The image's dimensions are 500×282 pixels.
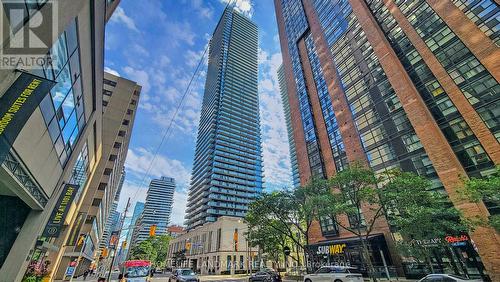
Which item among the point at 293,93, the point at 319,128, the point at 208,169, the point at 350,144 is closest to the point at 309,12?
the point at 293,93

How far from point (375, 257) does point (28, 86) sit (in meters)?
36.7

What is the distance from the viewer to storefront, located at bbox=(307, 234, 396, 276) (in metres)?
28.2

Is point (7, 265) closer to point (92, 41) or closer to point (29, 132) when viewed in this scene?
point (29, 132)

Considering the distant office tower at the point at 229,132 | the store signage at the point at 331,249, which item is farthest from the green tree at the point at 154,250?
the store signage at the point at 331,249

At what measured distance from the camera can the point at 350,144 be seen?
37.5 metres

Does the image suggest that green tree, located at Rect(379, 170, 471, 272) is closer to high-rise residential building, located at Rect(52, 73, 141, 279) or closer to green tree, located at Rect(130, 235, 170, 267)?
high-rise residential building, located at Rect(52, 73, 141, 279)

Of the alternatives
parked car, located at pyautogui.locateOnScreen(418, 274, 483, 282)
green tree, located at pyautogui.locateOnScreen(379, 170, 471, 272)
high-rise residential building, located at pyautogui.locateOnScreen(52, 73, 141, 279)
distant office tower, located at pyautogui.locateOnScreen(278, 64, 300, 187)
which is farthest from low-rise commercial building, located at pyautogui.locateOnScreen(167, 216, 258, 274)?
distant office tower, located at pyautogui.locateOnScreen(278, 64, 300, 187)

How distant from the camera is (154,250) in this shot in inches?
3942

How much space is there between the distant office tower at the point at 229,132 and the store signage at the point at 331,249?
218ft

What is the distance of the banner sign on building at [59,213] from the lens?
1698cm

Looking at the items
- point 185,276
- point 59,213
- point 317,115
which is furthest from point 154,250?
point 59,213

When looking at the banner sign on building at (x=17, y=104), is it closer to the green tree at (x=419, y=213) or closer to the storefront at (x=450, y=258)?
the green tree at (x=419, y=213)
